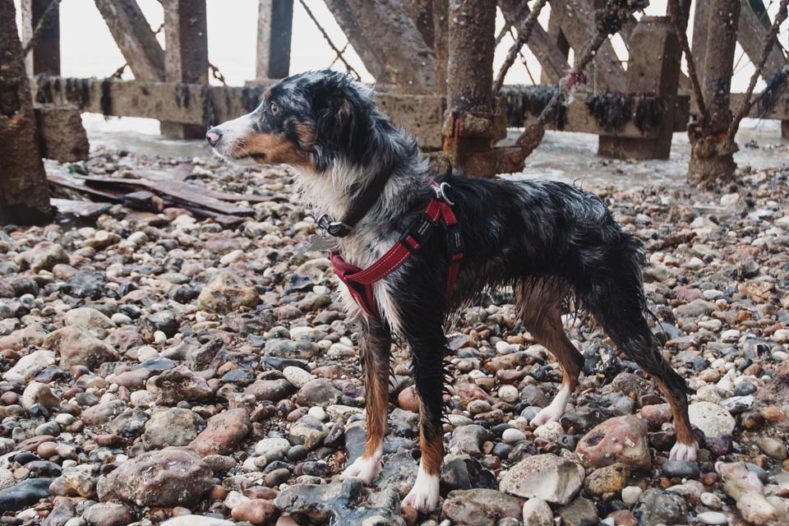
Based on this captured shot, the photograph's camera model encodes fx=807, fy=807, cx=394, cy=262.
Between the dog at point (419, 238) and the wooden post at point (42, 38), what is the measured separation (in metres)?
11.0

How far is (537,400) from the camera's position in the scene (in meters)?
4.24

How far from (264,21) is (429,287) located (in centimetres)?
1241

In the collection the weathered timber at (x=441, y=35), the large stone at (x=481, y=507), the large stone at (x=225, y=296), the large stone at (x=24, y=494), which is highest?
the weathered timber at (x=441, y=35)

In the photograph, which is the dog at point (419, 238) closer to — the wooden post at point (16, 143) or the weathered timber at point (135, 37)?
the wooden post at point (16, 143)

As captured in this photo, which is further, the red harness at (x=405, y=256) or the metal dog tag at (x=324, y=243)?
the metal dog tag at (x=324, y=243)

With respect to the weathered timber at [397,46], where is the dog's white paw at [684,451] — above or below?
below

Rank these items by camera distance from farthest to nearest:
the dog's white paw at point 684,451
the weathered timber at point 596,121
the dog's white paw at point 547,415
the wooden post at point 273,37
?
the wooden post at point 273,37, the weathered timber at point 596,121, the dog's white paw at point 547,415, the dog's white paw at point 684,451

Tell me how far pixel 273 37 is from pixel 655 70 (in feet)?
23.9

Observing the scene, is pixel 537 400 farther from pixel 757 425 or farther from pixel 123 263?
pixel 123 263

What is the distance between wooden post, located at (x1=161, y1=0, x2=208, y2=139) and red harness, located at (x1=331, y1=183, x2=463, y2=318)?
9.69m

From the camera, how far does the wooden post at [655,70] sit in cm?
1020

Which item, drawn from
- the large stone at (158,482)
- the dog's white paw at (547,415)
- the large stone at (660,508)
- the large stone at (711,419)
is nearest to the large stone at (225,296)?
the large stone at (158,482)

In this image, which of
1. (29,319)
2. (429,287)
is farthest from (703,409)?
(29,319)

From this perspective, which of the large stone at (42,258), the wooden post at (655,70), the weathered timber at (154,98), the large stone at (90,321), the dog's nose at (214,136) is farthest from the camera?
the weathered timber at (154,98)
